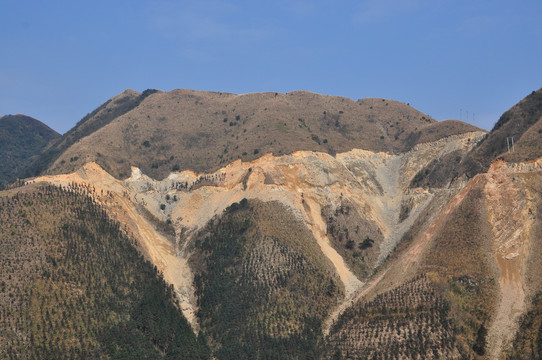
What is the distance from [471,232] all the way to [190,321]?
3937cm

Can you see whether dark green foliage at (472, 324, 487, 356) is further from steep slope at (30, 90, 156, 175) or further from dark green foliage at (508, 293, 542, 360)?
steep slope at (30, 90, 156, 175)

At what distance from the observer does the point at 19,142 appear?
590ft

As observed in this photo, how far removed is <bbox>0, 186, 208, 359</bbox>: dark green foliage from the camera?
2618 inches

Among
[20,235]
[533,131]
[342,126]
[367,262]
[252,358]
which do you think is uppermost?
[342,126]

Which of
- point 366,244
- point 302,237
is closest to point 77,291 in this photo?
point 302,237

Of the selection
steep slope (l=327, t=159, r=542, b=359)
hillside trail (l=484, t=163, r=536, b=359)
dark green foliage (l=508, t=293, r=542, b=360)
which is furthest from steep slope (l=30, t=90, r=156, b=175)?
dark green foliage (l=508, t=293, r=542, b=360)

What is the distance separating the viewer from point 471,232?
249 ft

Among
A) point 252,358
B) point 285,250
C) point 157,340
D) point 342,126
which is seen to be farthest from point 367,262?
point 342,126

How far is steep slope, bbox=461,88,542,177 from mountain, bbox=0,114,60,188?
354 feet

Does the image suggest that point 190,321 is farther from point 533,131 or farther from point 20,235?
point 533,131

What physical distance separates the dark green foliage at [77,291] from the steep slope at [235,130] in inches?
918

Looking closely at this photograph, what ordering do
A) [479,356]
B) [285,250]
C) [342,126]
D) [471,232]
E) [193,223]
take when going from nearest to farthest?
[479,356]
[471,232]
[285,250]
[193,223]
[342,126]

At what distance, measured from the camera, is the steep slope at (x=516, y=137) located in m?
83.1

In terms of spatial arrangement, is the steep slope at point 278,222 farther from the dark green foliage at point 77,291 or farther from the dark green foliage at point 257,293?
the dark green foliage at point 77,291
